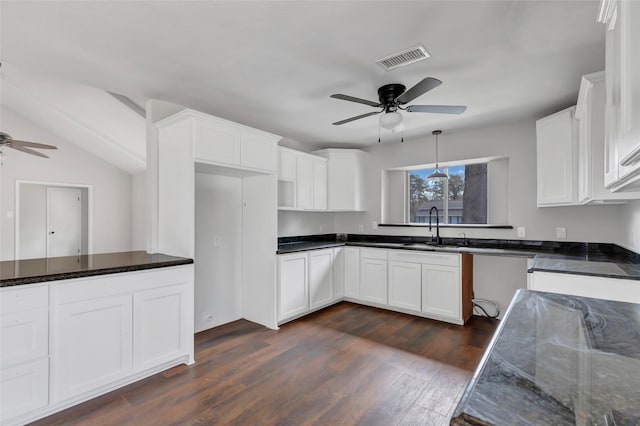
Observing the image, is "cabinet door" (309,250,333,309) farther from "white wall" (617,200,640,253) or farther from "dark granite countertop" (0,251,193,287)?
"white wall" (617,200,640,253)

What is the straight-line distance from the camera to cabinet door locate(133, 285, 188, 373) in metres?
2.41

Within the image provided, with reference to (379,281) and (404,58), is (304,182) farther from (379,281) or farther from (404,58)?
(404,58)

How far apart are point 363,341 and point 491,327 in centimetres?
155

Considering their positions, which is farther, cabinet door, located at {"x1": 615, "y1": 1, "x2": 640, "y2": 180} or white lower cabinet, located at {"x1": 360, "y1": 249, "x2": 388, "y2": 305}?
white lower cabinet, located at {"x1": 360, "y1": 249, "x2": 388, "y2": 305}

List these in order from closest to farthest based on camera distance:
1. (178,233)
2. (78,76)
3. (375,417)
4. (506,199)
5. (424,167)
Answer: (375,417), (78,76), (178,233), (506,199), (424,167)

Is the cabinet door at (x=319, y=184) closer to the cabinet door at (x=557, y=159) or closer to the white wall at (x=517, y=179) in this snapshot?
the white wall at (x=517, y=179)

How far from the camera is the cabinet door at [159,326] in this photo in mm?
2406

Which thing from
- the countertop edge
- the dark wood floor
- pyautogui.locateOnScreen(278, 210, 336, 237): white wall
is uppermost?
pyautogui.locateOnScreen(278, 210, 336, 237): white wall

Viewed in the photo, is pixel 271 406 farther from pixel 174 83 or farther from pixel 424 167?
pixel 424 167

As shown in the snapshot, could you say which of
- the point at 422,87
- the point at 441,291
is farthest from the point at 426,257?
the point at 422,87

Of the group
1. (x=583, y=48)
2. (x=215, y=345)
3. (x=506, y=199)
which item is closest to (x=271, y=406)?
(x=215, y=345)

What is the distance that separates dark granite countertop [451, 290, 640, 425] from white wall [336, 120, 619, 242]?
9.04 feet

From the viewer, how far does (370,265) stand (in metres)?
4.30

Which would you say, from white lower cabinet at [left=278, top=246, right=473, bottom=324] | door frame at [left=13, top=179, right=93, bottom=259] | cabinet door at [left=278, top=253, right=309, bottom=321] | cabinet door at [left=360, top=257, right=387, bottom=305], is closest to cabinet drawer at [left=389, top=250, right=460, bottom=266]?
white lower cabinet at [left=278, top=246, right=473, bottom=324]
